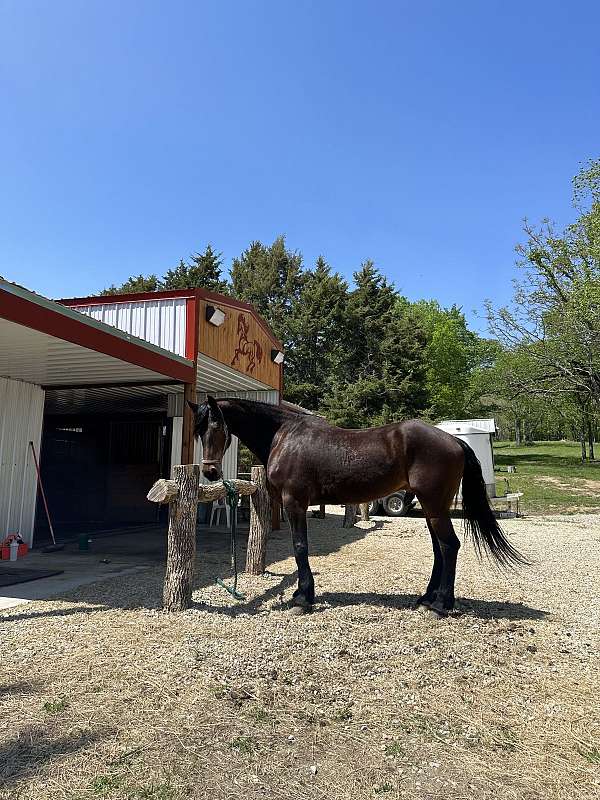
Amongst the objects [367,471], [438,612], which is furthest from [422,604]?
[367,471]

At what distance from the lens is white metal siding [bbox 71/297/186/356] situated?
8.48 meters

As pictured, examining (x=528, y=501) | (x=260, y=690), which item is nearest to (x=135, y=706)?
(x=260, y=690)

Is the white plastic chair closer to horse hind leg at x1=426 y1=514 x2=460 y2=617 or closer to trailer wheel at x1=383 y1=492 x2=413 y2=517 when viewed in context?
trailer wheel at x1=383 y1=492 x2=413 y2=517

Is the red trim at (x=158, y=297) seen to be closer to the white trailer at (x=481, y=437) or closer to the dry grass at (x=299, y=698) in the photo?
the dry grass at (x=299, y=698)

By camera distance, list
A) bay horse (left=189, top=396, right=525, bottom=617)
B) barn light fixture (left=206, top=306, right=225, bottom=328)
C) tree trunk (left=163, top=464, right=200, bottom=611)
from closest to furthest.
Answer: bay horse (left=189, top=396, right=525, bottom=617)
tree trunk (left=163, top=464, right=200, bottom=611)
barn light fixture (left=206, top=306, right=225, bottom=328)

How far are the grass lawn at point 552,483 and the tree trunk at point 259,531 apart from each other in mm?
11658

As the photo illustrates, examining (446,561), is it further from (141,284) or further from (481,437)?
(141,284)

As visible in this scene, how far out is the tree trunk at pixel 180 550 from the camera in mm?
4992

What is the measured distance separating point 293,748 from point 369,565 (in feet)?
16.6

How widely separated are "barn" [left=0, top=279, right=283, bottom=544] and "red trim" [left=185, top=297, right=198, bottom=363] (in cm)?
2

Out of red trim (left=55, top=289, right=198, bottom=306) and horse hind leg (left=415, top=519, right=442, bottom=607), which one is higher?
red trim (left=55, top=289, right=198, bottom=306)

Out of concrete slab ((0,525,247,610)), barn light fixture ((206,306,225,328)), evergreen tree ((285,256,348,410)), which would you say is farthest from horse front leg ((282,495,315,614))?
evergreen tree ((285,256,348,410))

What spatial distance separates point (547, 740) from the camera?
274cm

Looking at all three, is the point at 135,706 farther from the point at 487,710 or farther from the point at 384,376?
the point at 384,376
